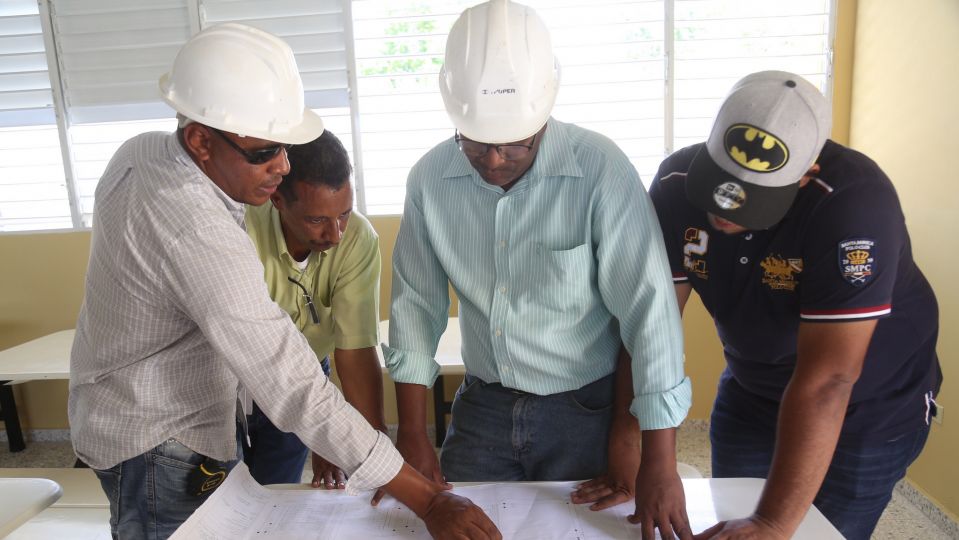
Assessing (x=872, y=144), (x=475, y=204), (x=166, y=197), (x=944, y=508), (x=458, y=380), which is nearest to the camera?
(x=166, y=197)

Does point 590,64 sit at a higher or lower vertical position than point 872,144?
higher

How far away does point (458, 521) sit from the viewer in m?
1.08

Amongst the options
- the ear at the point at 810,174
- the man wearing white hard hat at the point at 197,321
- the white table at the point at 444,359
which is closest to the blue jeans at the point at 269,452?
the white table at the point at 444,359

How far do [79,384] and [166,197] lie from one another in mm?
425

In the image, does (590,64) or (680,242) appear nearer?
(680,242)

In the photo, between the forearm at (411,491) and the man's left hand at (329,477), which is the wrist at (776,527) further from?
the man's left hand at (329,477)

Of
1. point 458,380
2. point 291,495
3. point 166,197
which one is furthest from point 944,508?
point 166,197

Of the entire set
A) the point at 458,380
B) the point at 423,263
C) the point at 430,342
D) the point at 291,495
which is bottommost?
the point at 458,380

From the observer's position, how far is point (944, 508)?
2.52 m

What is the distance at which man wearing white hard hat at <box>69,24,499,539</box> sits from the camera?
1.02 meters

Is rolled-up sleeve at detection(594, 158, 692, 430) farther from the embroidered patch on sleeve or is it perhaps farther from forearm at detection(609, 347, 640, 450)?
the embroidered patch on sleeve

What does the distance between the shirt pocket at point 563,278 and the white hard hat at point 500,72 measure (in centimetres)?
23

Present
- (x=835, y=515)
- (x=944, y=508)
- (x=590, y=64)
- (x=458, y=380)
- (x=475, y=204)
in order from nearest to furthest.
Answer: (x=475, y=204)
(x=835, y=515)
(x=944, y=508)
(x=590, y=64)
(x=458, y=380)

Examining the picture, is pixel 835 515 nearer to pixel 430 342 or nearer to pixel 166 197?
pixel 430 342
